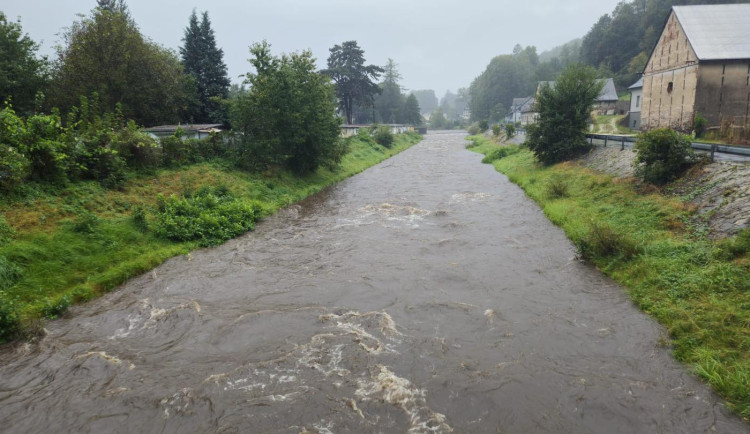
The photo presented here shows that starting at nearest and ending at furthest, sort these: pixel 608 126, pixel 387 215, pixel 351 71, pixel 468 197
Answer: pixel 387 215 < pixel 468 197 < pixel 608 126 < pixel 351 71

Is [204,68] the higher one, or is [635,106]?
[204,68]

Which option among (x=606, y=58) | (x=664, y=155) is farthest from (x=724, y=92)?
Answer: (x=606, y=58)

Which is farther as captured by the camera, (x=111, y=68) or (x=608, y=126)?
(x=608, y=126)

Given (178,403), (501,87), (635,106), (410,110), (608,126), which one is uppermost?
(501,87)

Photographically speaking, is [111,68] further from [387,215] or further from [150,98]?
[387,215]

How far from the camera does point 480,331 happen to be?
32.0ft

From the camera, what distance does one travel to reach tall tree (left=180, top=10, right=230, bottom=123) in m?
41.0

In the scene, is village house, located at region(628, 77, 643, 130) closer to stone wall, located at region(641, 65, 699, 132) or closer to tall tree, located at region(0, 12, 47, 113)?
stone wall, located at region(641, 65, 699, 132)

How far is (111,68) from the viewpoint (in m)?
29.7

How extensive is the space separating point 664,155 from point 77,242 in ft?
70.5

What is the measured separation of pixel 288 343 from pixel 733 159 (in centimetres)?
1706

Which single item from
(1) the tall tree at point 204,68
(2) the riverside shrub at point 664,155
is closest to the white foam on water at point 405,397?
(2) the riverside shrub at point 664,155

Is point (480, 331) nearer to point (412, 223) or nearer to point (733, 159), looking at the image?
point (412, 223)

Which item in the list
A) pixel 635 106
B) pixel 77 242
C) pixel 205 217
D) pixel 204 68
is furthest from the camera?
pixel 635 106
